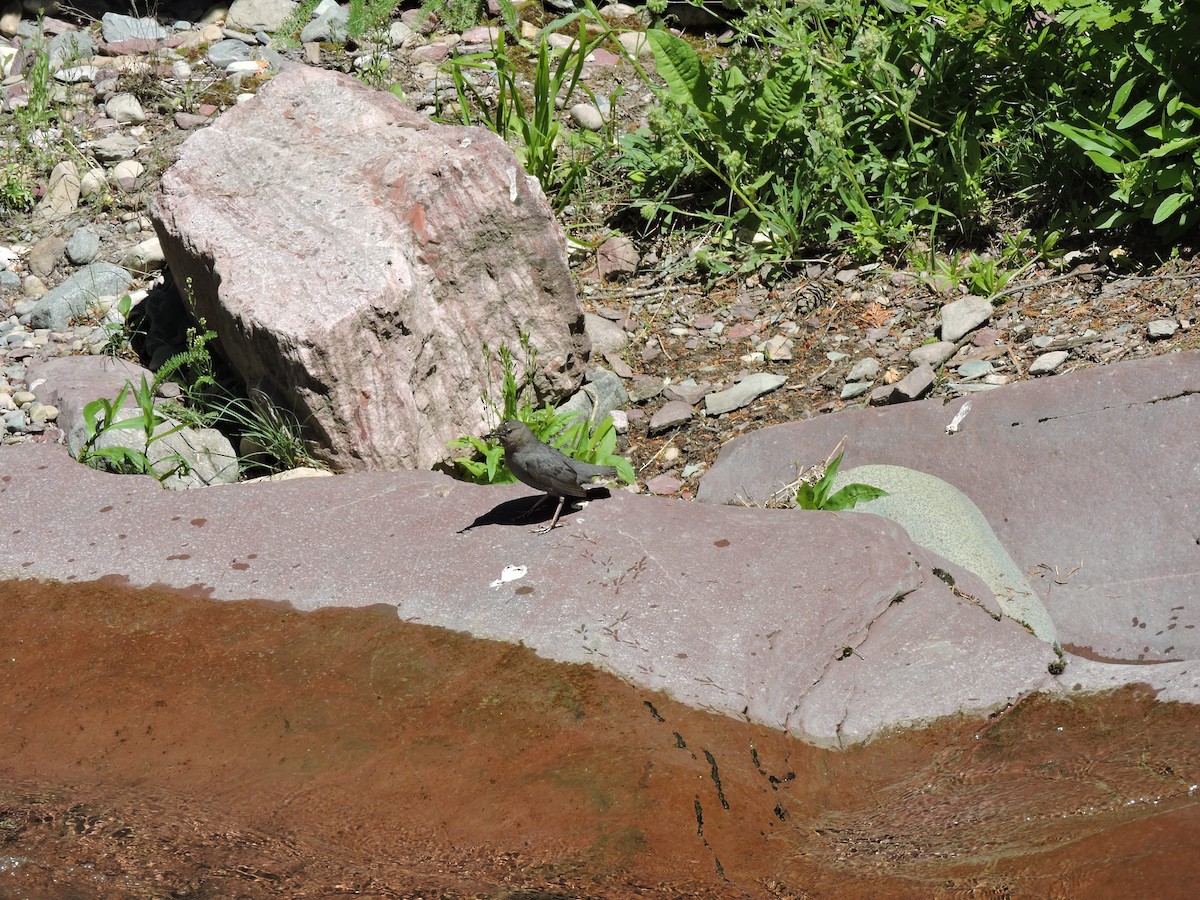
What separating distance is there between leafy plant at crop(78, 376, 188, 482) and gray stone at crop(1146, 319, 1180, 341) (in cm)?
399

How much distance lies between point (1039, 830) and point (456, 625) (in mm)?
1621

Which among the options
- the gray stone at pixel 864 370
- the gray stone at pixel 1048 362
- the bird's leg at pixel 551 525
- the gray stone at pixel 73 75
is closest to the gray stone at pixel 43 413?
the bird's leg at pixel 551 525

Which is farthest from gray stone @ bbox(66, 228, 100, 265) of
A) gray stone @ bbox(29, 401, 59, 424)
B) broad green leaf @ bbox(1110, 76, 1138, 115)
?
broad green leaf @ bbox(1110, 76, 1138, 115)

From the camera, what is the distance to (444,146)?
5.15 metres

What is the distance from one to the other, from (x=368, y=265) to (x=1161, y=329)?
10.6 feet

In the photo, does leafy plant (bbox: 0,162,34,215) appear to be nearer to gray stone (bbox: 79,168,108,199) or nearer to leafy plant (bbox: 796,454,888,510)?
gray stone (bbox: 79,168,108,199)

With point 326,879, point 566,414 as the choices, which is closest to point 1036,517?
point 566,414

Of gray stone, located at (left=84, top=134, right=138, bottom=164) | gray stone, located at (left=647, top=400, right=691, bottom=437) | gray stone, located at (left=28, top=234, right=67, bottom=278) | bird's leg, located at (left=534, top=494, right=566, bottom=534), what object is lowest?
gray stone, located at (left=647, top=400, right=691, bottom=437)

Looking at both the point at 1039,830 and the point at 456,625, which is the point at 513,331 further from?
the point at 1039,830

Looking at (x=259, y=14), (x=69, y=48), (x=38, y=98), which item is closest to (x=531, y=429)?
(x=38, y=98)

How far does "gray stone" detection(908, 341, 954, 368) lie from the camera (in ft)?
17.5

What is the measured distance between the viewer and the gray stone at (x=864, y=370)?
5.45 meters

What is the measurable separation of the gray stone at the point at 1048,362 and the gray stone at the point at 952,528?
109cm

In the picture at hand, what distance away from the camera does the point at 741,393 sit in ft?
18.1
